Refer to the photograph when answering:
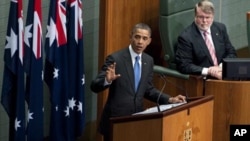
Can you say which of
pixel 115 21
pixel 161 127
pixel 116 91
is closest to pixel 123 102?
pixel 116 91

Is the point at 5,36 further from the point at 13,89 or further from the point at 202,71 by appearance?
the point at 202,71

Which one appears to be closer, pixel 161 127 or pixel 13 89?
pixel 161 127

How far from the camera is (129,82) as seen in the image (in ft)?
20.1

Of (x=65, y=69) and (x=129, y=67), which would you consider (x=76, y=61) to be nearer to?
(x=65, y=69)

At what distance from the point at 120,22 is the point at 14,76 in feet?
4.12

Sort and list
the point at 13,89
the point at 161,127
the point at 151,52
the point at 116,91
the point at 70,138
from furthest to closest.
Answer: the point at 151,52 < the point at 70,138 < the point at 13,89 < the point at 116,91 < the point at 161,127

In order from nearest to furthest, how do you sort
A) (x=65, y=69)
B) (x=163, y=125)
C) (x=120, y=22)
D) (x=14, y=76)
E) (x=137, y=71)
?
(x=163, y=125), (x=137, y=71), (x=14, y=76), (x=65, y=69), (x=120, y=22)

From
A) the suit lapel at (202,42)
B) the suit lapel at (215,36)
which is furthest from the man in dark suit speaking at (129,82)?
the suit lapel at (215,36)

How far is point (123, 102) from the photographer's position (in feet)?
20.0

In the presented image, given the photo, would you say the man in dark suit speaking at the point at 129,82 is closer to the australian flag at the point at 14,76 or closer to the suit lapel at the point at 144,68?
the suit lapel at the point at 144,68

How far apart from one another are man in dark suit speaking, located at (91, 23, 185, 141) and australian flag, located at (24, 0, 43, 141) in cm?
74

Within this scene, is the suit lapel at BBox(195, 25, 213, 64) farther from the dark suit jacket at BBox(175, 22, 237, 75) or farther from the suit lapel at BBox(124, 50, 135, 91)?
the suit lapel at BBox(124, 50, 135, 91)

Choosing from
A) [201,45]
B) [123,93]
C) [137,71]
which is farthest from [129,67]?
[201,45]

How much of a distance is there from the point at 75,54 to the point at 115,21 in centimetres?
57
